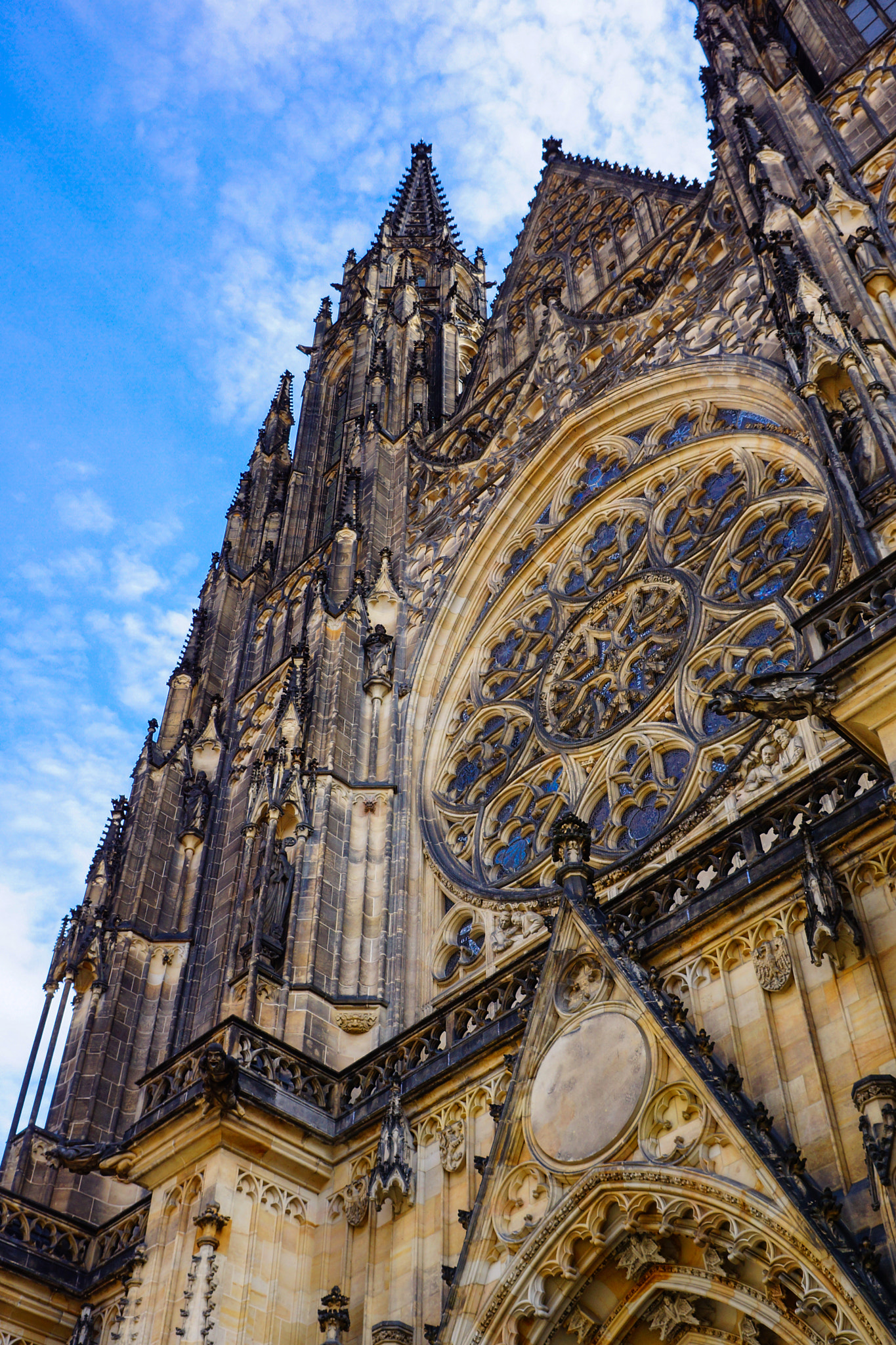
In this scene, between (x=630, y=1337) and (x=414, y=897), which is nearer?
(x=630, y=1337)

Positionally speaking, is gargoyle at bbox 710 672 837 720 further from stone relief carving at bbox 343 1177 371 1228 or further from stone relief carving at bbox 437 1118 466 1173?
stone relief carving at bbox 343 1177 371 1228

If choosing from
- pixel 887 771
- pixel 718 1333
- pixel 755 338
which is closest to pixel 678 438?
pixel 755 338

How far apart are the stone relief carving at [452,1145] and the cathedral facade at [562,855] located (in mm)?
29

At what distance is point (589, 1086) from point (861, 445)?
4.94m

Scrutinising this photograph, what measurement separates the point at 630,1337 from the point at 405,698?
859 cm

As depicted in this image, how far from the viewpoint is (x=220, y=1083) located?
11125mm

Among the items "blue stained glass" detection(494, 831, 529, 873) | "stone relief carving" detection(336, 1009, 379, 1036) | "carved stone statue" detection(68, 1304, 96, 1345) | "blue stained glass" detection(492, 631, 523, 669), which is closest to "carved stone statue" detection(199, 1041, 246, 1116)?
"stone relief carving" detection(336, 1009, 379, 1036)

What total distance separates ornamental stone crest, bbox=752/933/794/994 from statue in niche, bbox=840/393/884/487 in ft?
10.7

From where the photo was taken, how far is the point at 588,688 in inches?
560

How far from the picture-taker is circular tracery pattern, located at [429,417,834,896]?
12742 mm

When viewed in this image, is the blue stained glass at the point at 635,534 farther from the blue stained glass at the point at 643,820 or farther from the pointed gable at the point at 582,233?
the pointed gable at the point at 582,233

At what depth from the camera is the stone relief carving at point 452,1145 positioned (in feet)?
35.1

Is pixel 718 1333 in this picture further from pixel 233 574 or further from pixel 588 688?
pixel 233 574

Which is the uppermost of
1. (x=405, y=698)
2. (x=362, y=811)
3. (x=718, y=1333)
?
(x=405, y=698)
